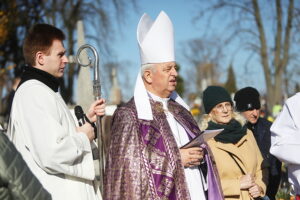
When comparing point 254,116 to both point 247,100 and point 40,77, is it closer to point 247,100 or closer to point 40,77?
point 247,100

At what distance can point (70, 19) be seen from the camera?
23203 mm

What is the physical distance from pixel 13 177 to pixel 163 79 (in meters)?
1.71

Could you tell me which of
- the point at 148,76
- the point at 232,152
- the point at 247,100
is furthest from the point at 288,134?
the point at 247,100

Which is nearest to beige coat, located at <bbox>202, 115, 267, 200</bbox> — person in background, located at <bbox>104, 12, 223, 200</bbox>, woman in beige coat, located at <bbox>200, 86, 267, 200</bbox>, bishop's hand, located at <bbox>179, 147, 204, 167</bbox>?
woman in beige coat, located at <bbox>200, 86, 267, 200</bbox>

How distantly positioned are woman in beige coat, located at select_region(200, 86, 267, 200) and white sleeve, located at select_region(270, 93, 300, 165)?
Result: 0.51 m

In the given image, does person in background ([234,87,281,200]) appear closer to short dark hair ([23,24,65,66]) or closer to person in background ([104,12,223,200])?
person in background ([104,12,223,200])

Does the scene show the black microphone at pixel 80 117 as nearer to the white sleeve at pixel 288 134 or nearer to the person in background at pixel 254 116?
the white sleeve at pixel 288 134

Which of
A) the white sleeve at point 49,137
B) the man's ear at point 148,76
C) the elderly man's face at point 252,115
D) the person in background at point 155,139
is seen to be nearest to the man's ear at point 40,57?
the white sleeve at point 49,137

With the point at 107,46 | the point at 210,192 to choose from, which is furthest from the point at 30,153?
the point at 107,46

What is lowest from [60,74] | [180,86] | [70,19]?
[180,86]

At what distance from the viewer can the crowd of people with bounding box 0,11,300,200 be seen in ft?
11.1

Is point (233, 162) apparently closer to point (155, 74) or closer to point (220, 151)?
point (220, 151)

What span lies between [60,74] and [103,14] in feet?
61.9

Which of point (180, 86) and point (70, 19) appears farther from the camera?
point (180, 86)
